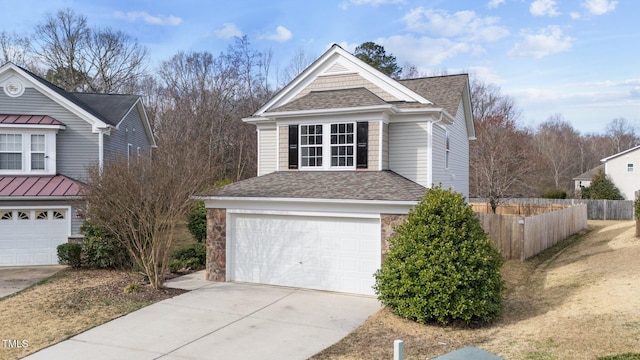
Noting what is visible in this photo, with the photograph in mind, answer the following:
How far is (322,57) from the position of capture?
15102mm

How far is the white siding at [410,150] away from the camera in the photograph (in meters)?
13.8

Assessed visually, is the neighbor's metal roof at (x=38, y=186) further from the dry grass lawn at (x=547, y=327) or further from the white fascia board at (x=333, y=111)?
the dry grass lawn at (x=547, y=327)

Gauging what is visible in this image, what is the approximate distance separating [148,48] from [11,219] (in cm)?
2936

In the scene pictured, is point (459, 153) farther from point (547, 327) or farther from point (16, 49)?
point (16, 49)

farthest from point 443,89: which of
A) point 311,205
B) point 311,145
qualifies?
point 311,205

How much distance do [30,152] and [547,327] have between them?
1821cm

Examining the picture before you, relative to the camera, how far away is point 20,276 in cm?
1380

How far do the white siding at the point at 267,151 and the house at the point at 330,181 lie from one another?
4cm

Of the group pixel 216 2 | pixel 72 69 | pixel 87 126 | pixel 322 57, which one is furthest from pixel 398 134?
pixel 72 69

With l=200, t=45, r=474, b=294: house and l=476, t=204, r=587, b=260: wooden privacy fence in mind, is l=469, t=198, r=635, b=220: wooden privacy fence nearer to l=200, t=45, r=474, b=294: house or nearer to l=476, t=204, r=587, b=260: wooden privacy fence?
l=476, t=204, r=587, b=260: wooden privacy fence

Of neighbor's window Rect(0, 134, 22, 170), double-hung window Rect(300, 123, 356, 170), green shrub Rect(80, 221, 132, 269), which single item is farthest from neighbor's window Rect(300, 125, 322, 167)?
neighbor's window Rect(0, 134, 22, 170)

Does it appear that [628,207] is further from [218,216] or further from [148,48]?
[148,48]

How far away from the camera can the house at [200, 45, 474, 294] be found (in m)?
11.4

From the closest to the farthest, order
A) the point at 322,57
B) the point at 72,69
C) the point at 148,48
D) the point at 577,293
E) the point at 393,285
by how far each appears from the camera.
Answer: the point at 393,285 → the point at 577,293 → the point at 322,57 → the point at 72,69 → the point at 148,48
